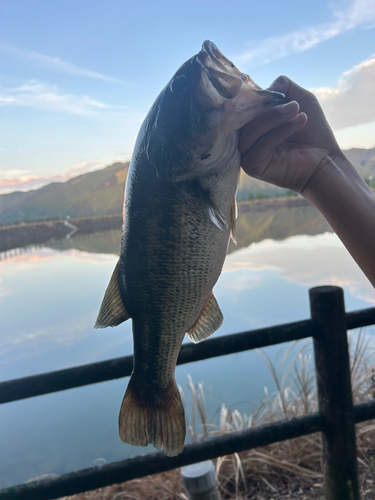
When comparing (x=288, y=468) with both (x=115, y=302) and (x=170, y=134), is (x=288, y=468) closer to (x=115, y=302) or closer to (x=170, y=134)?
(x=115, y=302)

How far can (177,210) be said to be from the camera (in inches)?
32.4

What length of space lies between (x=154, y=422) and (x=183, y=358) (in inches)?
28.0

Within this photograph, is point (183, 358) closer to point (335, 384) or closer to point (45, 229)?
point (335, 384)

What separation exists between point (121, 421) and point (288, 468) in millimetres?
1984

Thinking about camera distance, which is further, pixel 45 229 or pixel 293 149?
pixel 45 229

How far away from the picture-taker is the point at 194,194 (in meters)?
0.84

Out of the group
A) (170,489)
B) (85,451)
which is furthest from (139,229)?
(85,451)

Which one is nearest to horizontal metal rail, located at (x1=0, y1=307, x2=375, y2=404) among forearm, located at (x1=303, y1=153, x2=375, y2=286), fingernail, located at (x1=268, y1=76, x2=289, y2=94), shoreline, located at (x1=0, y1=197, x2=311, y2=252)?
forearm, located at (x1=303, y1=153, x2=375, y2=286)

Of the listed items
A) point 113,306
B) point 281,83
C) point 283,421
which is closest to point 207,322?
point 113,306

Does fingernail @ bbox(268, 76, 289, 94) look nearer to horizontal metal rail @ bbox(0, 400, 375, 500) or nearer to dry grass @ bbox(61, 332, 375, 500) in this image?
horizontal metal rail @ bbox(0, 400, 375, 500)

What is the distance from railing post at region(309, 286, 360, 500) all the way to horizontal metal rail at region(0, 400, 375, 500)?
98mm

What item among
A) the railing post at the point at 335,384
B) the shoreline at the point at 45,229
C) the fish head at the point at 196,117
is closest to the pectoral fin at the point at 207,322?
the fish head at the point at 196,117

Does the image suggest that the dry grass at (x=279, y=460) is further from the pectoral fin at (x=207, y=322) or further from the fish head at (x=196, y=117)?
the fish head at (x=196, y=117)

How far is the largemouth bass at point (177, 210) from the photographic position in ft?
2.64
